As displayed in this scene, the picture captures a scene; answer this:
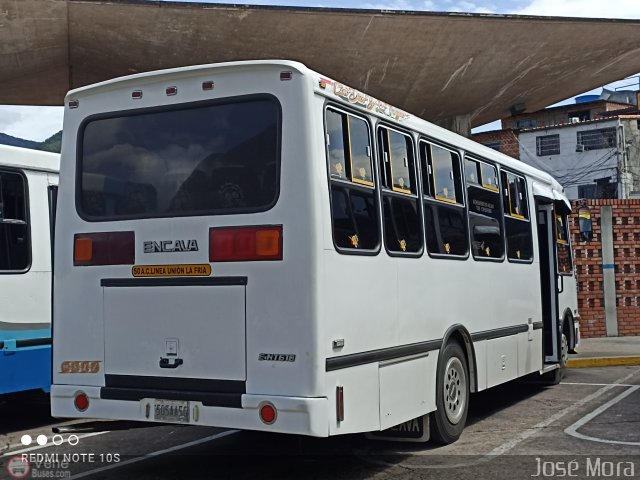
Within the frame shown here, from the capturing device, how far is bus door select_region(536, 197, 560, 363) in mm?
11508

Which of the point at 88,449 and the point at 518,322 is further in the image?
the point at 518,322

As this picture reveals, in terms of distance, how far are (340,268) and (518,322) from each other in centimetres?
467

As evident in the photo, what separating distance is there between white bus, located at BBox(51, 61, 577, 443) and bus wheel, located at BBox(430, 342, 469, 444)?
6cm

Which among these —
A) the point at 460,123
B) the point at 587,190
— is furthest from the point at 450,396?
the point at 587,190

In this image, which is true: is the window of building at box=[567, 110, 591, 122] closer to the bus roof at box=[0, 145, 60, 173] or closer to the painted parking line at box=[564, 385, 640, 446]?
the painted parking line at box=[564, 385, 640, 446]

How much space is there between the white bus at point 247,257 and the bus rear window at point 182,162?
0.01 m

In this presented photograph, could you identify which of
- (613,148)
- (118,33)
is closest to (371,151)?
(118,33)

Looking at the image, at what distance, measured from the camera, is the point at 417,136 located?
25.5 feet

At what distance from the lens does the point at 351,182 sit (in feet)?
21.3

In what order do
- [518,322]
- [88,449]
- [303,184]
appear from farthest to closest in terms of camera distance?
[518,322] → [88,449] → [303,184]

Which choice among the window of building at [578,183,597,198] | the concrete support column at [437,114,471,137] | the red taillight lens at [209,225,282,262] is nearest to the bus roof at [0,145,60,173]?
the red taillight lens at [209,225,282,262]

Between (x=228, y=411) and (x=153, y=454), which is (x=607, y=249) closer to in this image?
(x=153, y=454)

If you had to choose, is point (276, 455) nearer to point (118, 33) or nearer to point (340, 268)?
point (340, 268)

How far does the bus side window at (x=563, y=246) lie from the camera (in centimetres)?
1242
